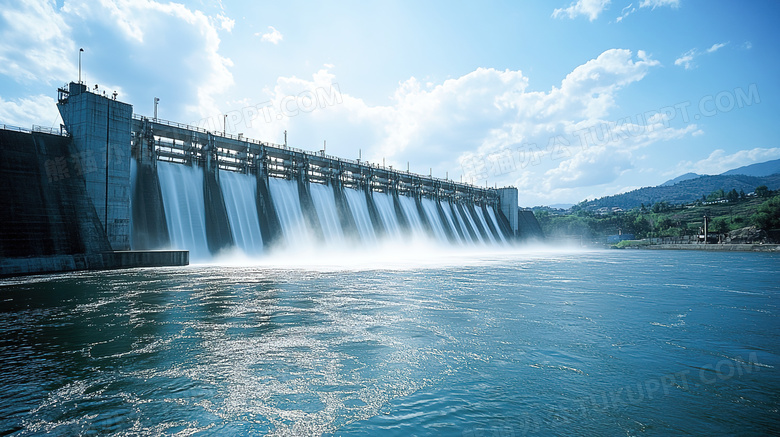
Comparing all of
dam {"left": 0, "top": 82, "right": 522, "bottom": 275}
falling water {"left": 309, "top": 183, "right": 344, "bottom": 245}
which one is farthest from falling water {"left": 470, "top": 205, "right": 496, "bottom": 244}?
falling water {"left": 309, "top": 183, "right": 344, "bottom": 245}

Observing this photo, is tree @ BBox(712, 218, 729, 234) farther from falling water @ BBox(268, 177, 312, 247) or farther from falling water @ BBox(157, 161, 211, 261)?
falling water @ BBox(157, 161, 211, 261)

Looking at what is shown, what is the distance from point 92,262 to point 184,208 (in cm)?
656

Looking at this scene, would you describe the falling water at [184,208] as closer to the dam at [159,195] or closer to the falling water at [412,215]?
the dam at [159,195]

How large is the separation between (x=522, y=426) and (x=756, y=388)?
3548mm

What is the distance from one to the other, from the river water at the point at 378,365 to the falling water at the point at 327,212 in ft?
67.3

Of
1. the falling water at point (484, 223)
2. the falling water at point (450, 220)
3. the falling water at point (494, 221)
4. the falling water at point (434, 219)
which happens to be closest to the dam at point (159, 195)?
Result: the falling water at point (434, 219)

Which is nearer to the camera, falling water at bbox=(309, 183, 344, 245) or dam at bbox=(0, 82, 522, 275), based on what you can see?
dam at bbox=(0, 82, 522, 275)

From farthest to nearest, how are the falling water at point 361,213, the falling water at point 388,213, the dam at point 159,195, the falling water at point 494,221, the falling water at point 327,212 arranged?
the falling water at point 494,221
the falling water at point 388,213
the falling water at point 361,213
the falling water at point 327,212
the dam at point 159,195

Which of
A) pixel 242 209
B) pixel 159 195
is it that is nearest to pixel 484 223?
pixel 242 209

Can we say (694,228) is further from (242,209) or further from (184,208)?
(184,208)

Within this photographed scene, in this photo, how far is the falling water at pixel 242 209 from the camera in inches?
1030

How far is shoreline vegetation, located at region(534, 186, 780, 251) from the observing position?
230 feet

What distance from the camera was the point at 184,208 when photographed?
24.2m

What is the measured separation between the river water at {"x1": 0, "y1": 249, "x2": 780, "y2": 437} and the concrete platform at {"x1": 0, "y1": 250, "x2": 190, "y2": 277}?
188 inches
